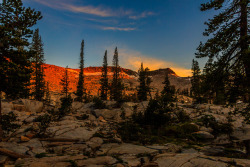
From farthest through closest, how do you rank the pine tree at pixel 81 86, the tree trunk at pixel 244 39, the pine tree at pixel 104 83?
the pine tree at pixel 104 83, the pine tree at pixel 81 86, the tree trunk at pixel 244 39

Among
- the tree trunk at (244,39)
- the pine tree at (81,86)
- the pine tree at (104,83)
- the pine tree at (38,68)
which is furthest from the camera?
the pine tree at (104,83)

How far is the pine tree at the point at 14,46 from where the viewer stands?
23.3ft

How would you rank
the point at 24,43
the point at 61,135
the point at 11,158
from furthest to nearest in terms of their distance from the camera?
the point at 61,135 < the point at 24,43 < the point at 11,158

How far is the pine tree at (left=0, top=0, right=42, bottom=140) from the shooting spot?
7.09 m

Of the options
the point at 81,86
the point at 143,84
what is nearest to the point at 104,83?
the point at 81,86

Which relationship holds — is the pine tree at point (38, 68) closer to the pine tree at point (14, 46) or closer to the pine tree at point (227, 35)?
the pine tree at point (14, 46)

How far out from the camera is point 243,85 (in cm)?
709

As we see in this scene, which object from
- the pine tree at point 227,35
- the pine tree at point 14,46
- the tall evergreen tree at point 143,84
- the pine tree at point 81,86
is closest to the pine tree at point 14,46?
the pine tree at point 14,46

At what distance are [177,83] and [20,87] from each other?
79.3m

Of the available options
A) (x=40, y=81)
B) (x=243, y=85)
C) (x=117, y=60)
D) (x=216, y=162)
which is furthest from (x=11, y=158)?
(x=117, y=60)

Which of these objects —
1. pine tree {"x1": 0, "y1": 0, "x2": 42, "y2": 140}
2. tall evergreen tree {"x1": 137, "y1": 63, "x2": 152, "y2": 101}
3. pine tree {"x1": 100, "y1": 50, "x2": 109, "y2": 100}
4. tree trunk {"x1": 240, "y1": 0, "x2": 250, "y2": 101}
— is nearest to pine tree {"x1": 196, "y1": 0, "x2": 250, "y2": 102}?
tree trunk {"x1": 240, "y1": 0, "x2": 250, "y2": 101}

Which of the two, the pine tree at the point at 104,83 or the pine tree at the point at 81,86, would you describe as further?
the pine tree at the point at 104,83

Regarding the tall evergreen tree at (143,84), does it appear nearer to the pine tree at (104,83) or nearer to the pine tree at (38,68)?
the pine tree at (104,83)

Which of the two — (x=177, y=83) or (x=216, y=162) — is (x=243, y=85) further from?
(x=177, y=83)
